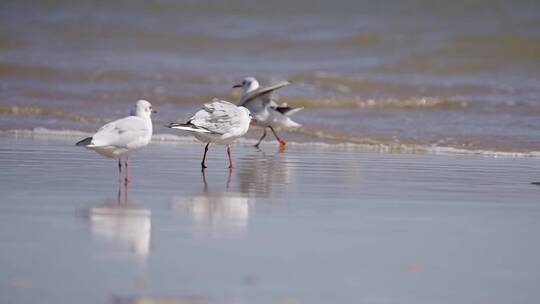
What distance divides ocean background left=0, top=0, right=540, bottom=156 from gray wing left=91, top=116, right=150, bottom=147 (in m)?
4.73

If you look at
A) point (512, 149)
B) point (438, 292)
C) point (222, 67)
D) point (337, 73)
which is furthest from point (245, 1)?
point (438, 292)

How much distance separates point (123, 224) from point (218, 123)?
3628 millimetres

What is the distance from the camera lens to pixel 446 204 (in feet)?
20.7

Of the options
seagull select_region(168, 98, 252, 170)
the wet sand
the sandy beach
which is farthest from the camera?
seagull select_region(168, 98, 252, 170)

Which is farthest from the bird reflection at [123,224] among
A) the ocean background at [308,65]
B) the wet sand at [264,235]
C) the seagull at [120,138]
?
the ocean background at [308,65]

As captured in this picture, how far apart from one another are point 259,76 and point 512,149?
38.5ft

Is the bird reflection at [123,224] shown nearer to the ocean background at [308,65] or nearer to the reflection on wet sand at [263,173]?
the reflection on wet sand at [263,173]

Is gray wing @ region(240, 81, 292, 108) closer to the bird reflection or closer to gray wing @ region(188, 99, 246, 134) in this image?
gray wing @ region(188, 99, 246, 134)

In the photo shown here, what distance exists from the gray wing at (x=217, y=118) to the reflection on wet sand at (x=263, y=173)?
395 mm

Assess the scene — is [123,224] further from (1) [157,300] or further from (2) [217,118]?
(2) [217,118]

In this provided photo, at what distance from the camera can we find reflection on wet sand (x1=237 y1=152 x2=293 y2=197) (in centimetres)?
696

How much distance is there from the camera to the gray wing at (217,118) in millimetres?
8500

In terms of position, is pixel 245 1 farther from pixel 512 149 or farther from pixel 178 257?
pixel 178 257

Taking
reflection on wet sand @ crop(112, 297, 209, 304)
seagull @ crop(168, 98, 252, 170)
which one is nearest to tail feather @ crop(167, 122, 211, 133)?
seagull @ crop(168, 98, 252, 170)
